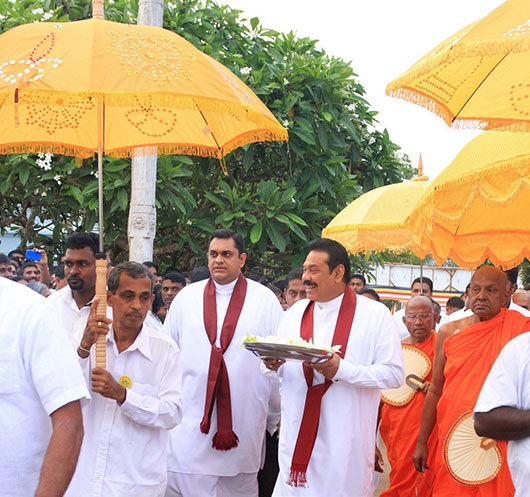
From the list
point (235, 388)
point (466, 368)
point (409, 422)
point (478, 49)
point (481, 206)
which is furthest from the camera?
point (409, 422)

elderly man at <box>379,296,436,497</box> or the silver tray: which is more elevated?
the silver tray

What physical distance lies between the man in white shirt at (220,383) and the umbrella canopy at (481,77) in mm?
2426

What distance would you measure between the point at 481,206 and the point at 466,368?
156 centimetres

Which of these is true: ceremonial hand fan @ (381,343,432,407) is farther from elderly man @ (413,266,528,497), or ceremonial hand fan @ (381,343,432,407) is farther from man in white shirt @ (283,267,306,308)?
man in white shirt @ (283,267,306,308)

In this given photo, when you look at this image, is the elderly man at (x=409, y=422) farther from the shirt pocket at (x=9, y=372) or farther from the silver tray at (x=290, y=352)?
the shirt pocket at (x=9, y=372)

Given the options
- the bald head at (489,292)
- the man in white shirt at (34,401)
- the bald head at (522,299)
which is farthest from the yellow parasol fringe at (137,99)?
the bald head at (522,299)

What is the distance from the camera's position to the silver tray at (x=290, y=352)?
4.47 meters

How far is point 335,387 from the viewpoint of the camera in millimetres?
5016

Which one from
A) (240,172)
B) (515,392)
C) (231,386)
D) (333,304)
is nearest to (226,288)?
(231,386)

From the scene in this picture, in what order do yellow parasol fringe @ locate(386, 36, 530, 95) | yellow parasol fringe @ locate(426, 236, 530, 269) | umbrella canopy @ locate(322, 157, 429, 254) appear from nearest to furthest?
yellow parasol fringe @ locate(386, 36, 530, 95)
yellow parasol fringe @ locate(426, 236, 530, 269)
umbrella canopy @ locate(322, 157, 429, 254)

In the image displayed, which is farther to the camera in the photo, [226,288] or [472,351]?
[226,288]

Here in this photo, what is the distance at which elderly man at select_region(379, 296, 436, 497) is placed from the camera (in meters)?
7.16

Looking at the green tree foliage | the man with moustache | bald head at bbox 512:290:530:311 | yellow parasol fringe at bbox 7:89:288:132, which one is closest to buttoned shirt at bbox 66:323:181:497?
the man with moustache

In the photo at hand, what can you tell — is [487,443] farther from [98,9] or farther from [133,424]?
[98,9]
